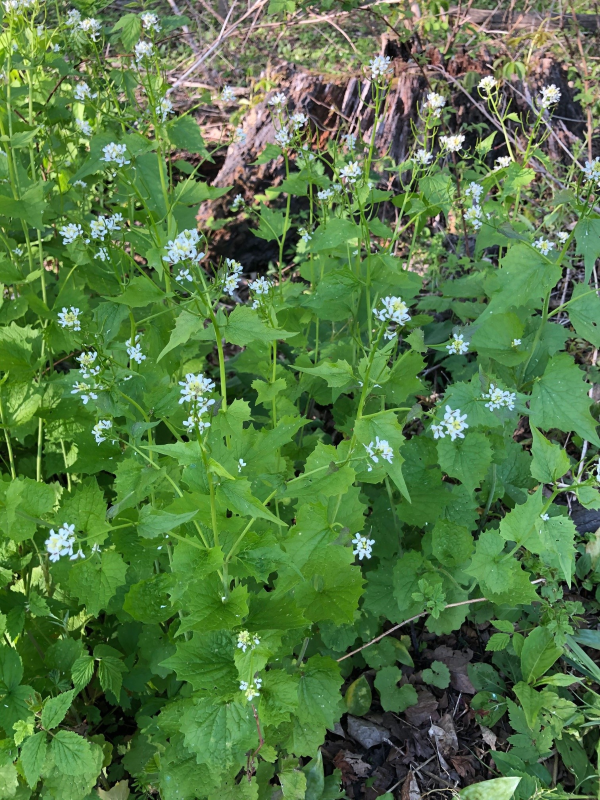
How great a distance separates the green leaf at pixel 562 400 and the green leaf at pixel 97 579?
151 cm

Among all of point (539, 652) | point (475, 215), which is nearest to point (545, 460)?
point (539, 652)

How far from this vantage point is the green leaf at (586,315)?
209 cm

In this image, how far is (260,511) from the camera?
4.57ft

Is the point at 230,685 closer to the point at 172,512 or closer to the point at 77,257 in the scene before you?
the point at 172,512

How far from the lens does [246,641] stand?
146cm

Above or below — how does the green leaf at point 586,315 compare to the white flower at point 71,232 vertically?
below

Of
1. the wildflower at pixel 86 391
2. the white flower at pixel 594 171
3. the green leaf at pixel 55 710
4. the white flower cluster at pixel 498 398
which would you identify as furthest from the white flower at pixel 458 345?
the green leaf at pixel 55 710

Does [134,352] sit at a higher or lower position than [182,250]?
lower

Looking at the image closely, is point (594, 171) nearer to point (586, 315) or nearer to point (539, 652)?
point (586, 315)

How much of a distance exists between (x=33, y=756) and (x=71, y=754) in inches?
4.3

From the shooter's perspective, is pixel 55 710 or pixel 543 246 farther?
pixel 543 246

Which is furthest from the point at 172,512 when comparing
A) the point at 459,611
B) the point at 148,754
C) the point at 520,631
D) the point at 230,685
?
the point at 520,631

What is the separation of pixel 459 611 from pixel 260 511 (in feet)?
4.34

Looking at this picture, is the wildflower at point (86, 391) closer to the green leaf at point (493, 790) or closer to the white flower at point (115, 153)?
the white flower at point (115, 153)
